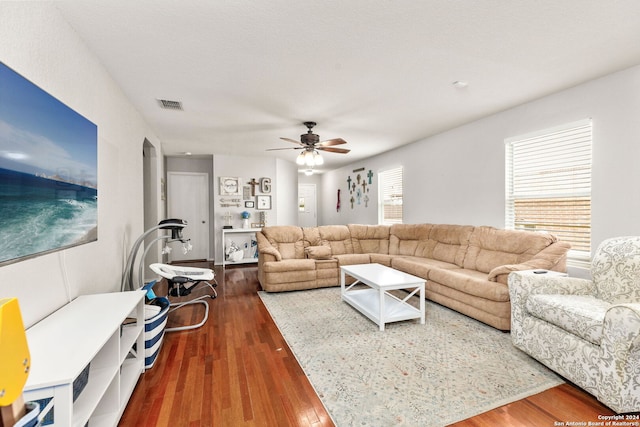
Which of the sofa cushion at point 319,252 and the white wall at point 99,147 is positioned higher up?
→ the white wall at point 99,147

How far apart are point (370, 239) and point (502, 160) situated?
98.4 inches

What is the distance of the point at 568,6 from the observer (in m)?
1.73

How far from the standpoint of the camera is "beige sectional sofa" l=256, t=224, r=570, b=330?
286 cm

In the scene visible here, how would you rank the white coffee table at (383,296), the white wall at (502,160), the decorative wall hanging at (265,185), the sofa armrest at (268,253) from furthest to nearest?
the decorative wall hanging at (265,185)
the sofa armrest at (268,253)
the white coffee table at (383,296)
the white wall at (502,160)

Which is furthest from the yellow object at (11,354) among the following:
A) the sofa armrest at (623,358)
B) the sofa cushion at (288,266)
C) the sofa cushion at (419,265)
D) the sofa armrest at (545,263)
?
the sofa cushion at (419,265)

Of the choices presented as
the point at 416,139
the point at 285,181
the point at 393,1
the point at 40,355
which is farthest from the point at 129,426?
the point at 285,181

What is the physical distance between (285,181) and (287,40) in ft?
16.6

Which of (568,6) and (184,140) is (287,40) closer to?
(568,6)

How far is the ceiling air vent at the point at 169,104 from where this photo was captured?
3.19m

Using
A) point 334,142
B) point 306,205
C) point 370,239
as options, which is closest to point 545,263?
point 334,142

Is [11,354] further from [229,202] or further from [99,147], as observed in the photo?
[229,202]

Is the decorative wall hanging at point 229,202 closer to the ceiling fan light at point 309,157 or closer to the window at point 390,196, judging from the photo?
the ceiling fan light at point 309,157

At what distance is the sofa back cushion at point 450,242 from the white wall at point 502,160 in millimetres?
249

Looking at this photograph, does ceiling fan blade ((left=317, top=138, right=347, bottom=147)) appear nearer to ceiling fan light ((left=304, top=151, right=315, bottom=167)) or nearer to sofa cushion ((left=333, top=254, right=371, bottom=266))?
ceiling fan light ((left=304, top=151, right=315, bottom=167))
